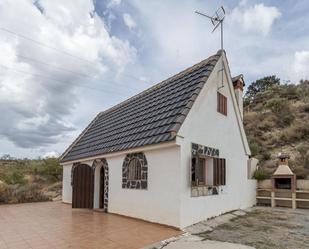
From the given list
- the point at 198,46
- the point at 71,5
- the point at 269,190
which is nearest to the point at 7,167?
the point at 71,5

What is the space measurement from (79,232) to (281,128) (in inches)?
779

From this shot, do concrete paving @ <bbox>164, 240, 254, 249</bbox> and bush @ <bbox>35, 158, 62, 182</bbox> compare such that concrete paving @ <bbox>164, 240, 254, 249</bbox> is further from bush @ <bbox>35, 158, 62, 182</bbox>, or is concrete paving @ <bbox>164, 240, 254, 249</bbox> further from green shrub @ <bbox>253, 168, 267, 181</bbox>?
bush @ <bbox>35, 158, 62, 182</bbox>

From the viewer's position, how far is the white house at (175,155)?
8.00 m

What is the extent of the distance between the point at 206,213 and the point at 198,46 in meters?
8.39

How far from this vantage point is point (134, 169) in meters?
9.69

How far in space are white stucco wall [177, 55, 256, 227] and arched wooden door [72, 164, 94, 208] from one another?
577 cm

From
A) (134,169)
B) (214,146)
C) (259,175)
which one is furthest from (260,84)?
(134,169)

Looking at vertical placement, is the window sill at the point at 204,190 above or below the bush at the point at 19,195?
above

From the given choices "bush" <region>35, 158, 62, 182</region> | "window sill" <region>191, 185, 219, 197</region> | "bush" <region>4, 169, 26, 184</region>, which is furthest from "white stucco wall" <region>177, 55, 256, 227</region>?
"bush" <region>4, 169, 26, 184</region>

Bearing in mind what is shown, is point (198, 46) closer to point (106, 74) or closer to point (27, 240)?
point (106, 74)

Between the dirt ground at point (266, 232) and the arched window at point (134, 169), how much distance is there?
318 centimetres

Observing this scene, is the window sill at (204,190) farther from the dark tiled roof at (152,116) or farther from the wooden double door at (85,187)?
the wooden double door at (85,187)

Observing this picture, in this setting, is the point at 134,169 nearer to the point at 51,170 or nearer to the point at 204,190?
the point at 204,190

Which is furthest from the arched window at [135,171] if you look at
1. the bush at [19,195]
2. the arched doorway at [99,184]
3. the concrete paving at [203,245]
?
the bush at [19,195]
